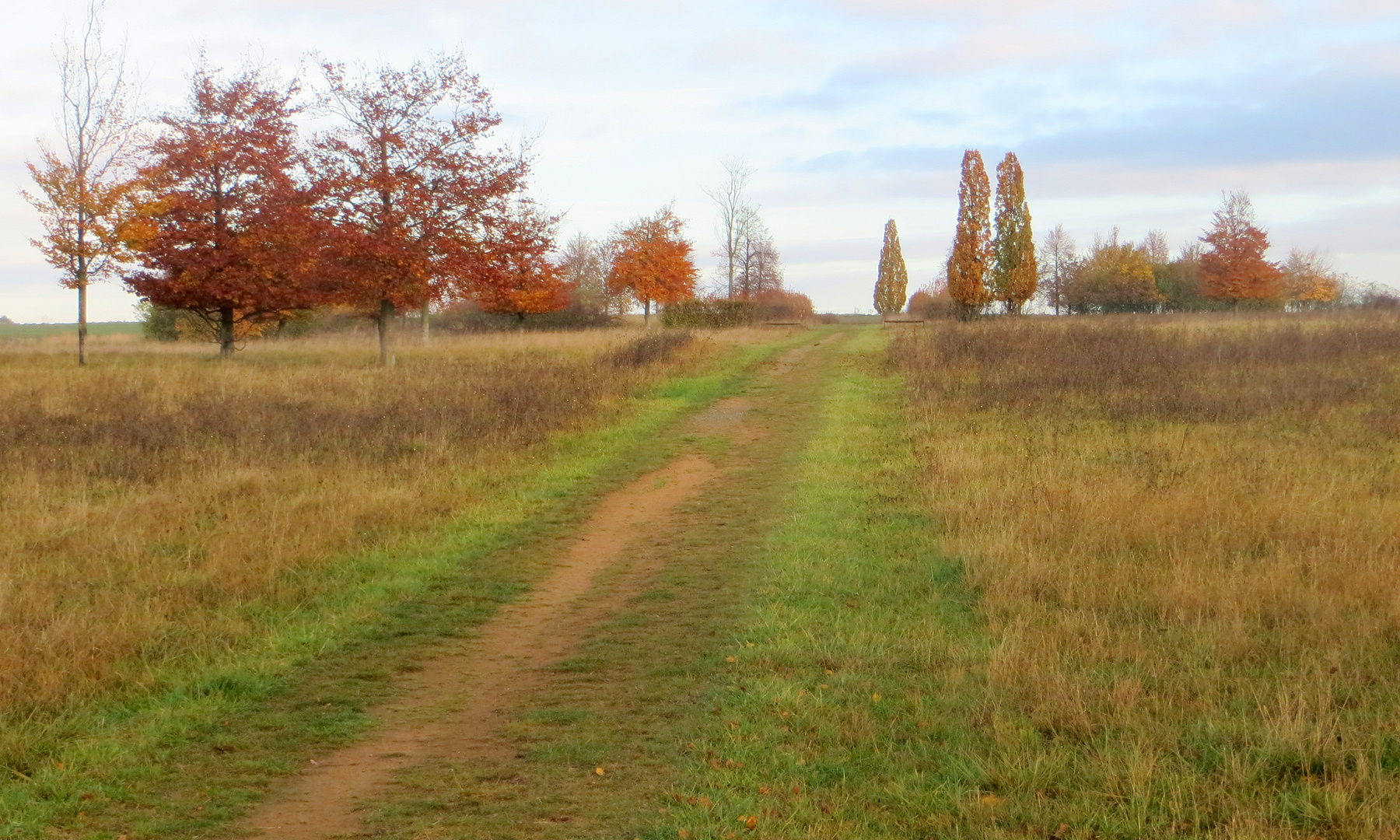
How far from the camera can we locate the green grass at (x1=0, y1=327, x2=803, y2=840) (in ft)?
14.7

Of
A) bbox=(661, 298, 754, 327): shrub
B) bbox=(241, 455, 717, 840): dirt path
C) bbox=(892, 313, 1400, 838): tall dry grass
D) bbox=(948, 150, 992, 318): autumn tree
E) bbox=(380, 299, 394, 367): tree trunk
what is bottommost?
bbox=(241, 455, 717, 840): dirt path

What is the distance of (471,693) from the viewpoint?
19.2ft

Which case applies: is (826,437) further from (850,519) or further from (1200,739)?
(1200,739)

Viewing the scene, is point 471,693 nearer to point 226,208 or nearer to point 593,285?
point 226,208

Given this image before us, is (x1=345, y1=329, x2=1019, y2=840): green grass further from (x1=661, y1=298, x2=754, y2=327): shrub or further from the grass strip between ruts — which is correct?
(x1=661, y1=298, x2=754, y2=327): shrub

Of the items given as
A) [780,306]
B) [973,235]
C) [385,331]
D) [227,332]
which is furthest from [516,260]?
[780,306]

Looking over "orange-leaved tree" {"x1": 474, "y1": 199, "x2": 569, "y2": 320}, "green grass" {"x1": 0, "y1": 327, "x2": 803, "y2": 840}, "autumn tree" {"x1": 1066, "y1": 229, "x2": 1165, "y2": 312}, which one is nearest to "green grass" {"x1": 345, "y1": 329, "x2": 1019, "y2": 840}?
"green grass" {"x1": 0, "y1": 327, "x2": 803, "y2": 840}

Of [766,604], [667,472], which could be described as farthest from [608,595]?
[667,472]

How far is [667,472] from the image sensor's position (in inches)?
505

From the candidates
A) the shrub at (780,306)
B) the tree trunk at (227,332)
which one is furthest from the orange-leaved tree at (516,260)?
the shrub at (780,306)

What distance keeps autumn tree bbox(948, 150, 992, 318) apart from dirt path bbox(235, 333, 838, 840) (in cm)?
4073

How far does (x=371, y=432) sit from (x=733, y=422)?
5.40m

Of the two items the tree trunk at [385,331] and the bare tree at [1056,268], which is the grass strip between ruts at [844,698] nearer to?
the tree trunk at [385,331]

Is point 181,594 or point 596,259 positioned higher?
point 596,259
